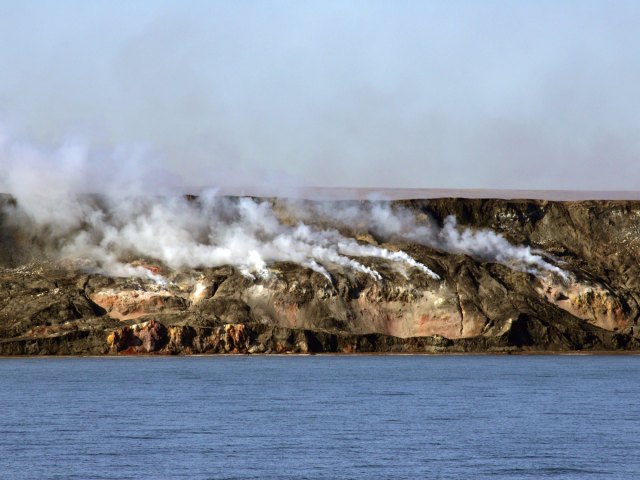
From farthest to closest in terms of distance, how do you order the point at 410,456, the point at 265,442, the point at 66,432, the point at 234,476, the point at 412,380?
the point at 412,380 < the point at 66,432 < the point at 265,442 < the point at 410,456 < the point at 234,476

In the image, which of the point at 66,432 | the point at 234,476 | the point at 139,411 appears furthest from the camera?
the point at 139,411

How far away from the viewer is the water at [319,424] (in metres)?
71.3

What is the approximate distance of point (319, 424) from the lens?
9212 centimetres

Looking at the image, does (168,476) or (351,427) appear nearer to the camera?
(168,476)

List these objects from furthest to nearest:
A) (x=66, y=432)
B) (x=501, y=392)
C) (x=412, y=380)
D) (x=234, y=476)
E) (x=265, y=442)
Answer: (x=412, y=380) → (x=501, y=392) → (x=66, y=432) → (x=265, y=442) → (x=234, y=476)

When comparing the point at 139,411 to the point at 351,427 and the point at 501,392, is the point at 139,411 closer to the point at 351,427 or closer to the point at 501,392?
the point at 351,427

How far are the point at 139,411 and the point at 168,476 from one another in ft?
113

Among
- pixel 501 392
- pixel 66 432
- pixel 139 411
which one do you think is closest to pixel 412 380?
pixel 501 392

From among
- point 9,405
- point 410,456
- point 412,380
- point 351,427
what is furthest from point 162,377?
point 410,456

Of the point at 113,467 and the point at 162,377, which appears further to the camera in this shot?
the point at 162,377

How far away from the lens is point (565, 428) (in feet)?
293

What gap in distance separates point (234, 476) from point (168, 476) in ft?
11.0

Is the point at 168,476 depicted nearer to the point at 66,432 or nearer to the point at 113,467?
the point at 113,467

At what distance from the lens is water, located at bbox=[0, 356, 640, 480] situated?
71312 millimetres
